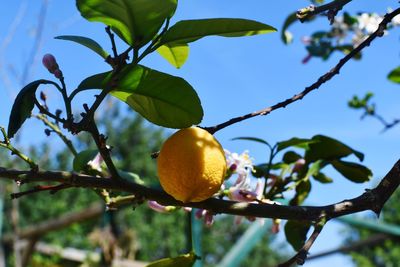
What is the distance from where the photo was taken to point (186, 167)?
42 centimetres

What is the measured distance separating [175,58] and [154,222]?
11.3 meters

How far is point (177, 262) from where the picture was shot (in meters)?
0.51

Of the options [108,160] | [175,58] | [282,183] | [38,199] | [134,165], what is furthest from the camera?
[134,165]

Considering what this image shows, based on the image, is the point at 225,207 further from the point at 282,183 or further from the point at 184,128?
the point at 282,183

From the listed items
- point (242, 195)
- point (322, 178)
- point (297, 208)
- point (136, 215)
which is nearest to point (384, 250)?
point (136, 215)

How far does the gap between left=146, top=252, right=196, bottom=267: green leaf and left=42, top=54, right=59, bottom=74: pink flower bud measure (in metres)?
0.17

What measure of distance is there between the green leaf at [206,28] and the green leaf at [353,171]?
280mm

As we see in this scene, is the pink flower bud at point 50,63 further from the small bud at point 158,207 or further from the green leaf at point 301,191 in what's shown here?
the green leaf at point 301,191

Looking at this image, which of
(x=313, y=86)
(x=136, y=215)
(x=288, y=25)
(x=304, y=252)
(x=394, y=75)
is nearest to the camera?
(x=304, y=252)

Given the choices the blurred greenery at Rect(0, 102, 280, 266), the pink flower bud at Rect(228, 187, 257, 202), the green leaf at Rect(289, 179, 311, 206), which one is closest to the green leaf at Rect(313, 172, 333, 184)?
the green leaf at Rect(289, 179, 311, 206)

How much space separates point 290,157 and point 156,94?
0.32m

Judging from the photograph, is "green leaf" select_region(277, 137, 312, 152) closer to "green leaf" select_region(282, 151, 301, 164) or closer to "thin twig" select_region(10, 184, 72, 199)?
"green leaf" select_region(282, 151, 301, 164)

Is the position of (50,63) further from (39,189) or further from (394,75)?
(394,75)

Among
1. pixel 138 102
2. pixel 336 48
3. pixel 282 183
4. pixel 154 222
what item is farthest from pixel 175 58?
pixel 154 222
